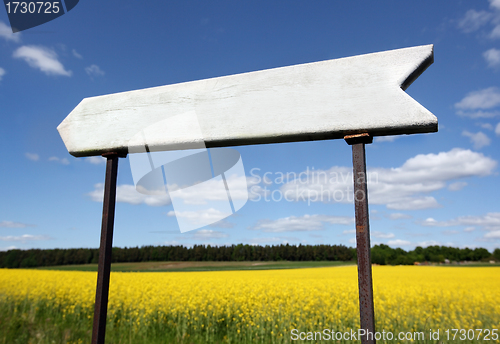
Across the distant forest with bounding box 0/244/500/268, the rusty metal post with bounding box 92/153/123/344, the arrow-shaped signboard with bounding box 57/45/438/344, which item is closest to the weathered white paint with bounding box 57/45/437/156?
the arrow-shaped signboard with bounding box 57/45/438/344

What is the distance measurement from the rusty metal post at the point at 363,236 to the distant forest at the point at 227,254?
1369 inches

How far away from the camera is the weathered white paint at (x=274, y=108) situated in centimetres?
151

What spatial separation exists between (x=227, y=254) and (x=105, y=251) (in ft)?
126

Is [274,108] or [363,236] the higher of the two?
[274,108]

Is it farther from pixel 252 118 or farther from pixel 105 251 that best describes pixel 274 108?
pixel 105 251

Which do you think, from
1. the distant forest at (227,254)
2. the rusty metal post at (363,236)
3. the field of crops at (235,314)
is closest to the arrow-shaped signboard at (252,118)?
the rusty metal post at (363,236)

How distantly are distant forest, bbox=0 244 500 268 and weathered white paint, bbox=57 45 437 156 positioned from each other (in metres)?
34.9

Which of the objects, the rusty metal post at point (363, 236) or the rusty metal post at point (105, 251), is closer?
the rusty metal post at point (363, 236)

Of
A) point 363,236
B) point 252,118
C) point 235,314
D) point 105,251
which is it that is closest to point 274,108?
point 252,118

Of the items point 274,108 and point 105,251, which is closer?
point 274,108

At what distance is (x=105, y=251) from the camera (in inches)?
75.9

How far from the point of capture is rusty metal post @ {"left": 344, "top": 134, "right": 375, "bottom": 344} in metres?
1.44

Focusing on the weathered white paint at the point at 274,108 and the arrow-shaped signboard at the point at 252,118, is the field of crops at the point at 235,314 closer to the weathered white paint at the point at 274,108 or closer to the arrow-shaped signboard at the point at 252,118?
the arrow-shaped signboard at the point at 252,118

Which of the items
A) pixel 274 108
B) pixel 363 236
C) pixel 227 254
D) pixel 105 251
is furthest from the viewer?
pixel 227 254
